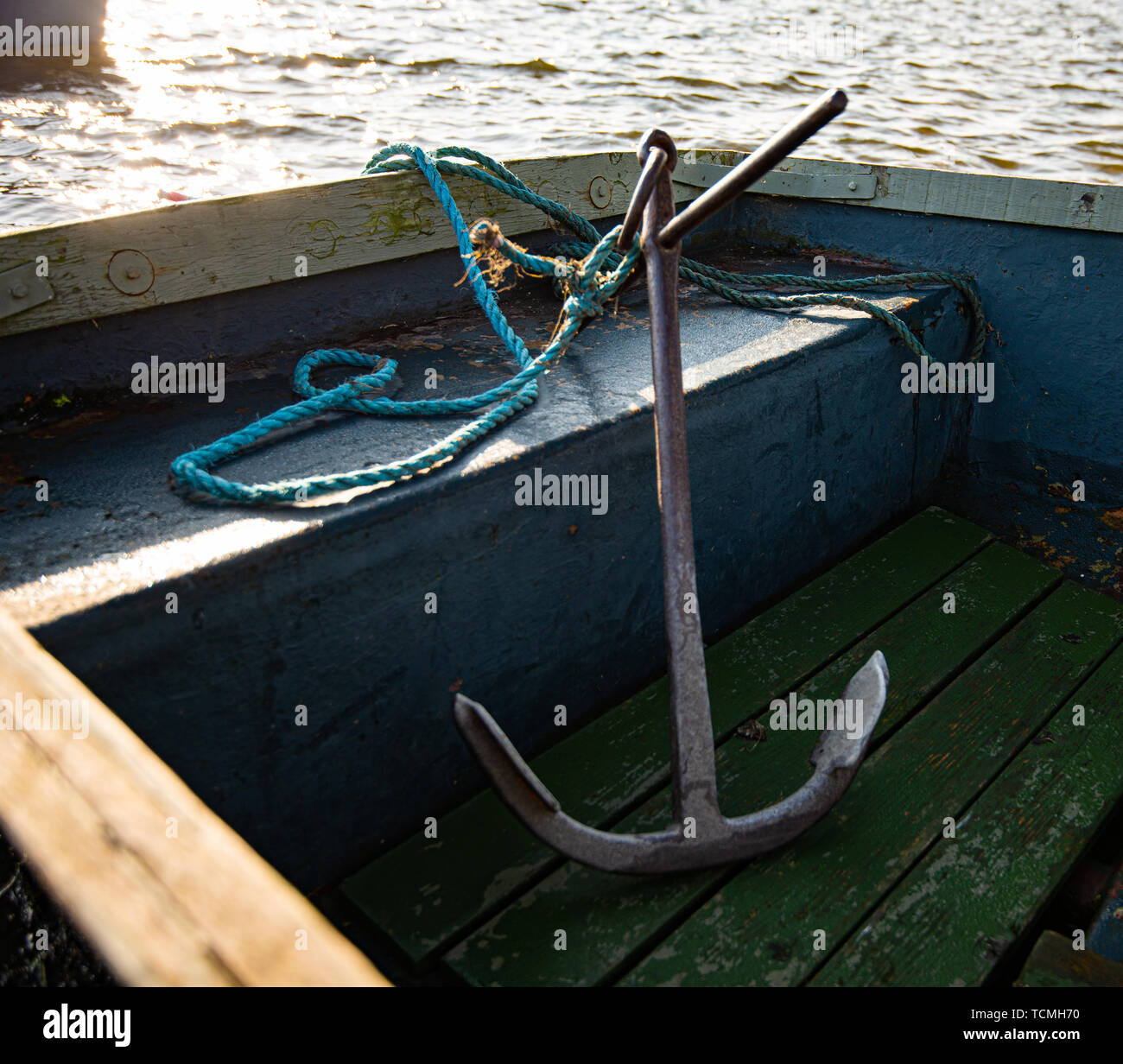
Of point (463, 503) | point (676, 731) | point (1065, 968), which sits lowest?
point (1065, 968)

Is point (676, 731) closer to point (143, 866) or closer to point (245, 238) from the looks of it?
point (143, 866)

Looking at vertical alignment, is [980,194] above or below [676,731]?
above

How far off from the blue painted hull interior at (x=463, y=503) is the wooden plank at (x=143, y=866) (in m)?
0.36

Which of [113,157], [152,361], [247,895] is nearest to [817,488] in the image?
[152,361]

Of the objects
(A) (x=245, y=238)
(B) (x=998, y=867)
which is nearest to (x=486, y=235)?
(A) (x=245, y=238)

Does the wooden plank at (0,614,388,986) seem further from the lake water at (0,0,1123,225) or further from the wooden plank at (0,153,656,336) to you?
the lake water at (0,0,1123,225)

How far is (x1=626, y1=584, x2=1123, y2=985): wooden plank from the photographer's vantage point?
4.10ft

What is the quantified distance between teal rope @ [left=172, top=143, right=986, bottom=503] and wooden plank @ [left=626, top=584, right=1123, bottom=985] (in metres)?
0.75

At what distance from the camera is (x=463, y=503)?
4.52 ft

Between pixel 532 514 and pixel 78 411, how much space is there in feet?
2.79

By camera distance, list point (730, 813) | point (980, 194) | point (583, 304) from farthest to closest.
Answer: point (980, 194) < point (583, 304) < point (730, 813)

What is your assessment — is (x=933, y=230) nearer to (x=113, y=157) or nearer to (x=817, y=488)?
(x=817, y=488)

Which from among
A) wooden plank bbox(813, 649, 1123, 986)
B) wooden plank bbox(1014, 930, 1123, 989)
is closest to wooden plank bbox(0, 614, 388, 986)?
wooden plank bbox(813, 649, 1123, 986)

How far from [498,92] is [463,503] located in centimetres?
360
